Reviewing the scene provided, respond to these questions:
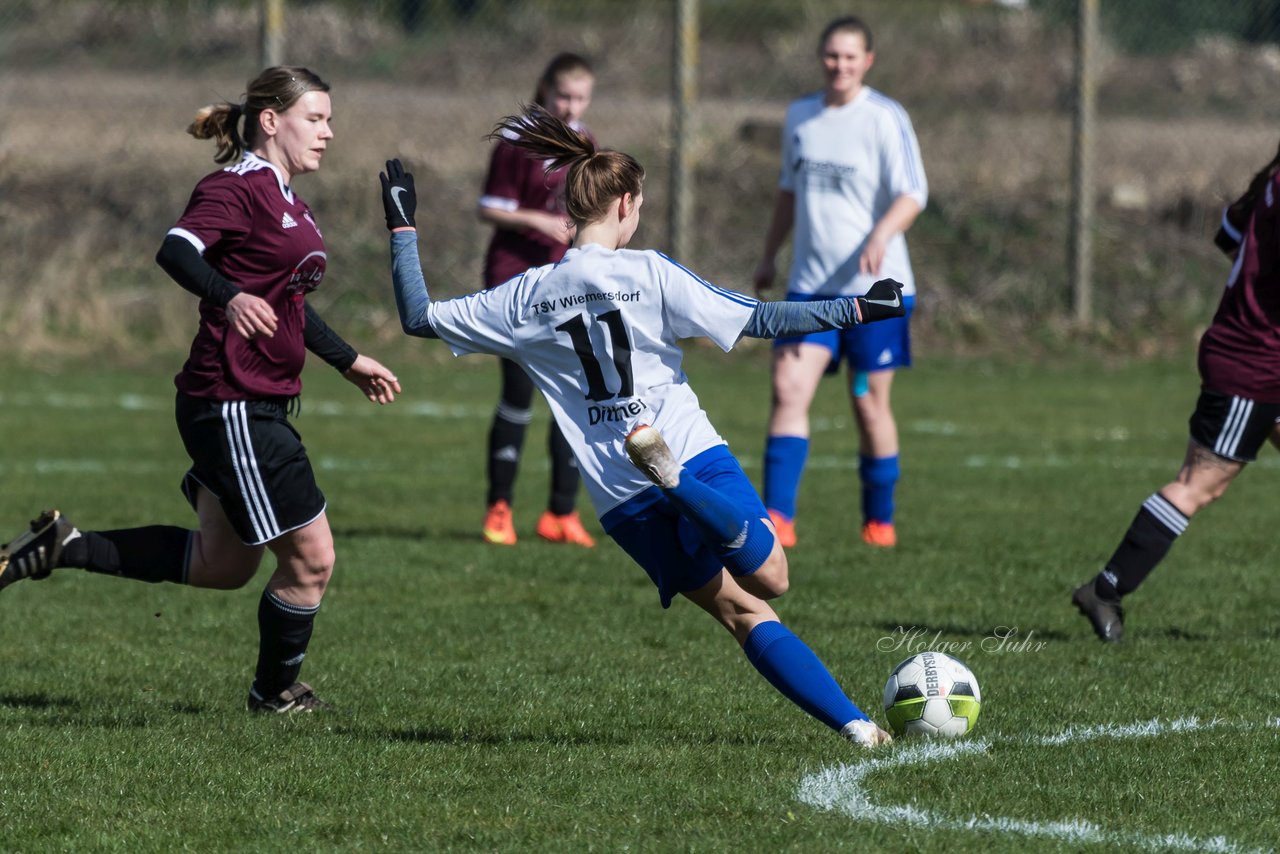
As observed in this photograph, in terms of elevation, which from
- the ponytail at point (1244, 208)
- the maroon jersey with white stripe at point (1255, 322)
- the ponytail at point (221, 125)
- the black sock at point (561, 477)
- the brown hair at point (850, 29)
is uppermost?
the brown hair at point (850, 29)

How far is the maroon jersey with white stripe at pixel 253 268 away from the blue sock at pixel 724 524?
129 centimetres

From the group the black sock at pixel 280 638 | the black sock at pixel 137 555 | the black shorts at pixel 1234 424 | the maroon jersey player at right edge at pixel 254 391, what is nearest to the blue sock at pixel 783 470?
the black shorts at pixel 1234 424

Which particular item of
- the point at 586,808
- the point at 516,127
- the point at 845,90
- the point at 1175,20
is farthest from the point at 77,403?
the point at 1175,20

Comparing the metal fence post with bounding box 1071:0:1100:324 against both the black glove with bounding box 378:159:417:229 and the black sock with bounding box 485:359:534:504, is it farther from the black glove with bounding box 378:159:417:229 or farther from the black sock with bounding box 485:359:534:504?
the black glove with bounding box 378:159:417:229

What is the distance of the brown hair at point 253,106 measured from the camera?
490cm

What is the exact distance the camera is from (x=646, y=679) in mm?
5465

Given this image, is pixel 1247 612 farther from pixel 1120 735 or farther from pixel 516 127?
pixel 516 127

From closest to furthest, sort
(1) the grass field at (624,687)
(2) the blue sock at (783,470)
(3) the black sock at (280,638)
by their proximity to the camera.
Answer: (1) the grass field at (624,687), (3) the black sock at (280,638), (2) the blue sock at (783,470)

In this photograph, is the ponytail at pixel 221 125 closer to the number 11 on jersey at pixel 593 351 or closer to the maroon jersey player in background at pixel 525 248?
the number 11 on jersey at pixel 593 351

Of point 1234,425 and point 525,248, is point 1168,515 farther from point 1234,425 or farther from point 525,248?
point 525,248

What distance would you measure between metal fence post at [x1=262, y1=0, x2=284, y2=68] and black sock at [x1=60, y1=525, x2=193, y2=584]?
356 inches

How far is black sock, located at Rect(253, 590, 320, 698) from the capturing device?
5.04 metres

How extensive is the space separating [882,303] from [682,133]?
396 inches

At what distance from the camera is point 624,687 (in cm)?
536
